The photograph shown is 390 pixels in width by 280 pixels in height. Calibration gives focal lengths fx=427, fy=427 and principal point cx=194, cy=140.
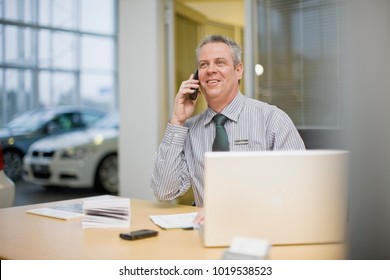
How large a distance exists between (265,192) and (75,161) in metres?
3.76

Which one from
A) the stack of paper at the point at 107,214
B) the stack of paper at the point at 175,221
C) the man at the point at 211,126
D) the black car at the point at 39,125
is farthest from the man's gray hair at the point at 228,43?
the black car at the point at 39,125

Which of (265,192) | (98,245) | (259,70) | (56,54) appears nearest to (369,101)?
(265,192)

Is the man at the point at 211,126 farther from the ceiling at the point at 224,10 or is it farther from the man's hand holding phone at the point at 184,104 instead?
the ceiling at the point at 224,10

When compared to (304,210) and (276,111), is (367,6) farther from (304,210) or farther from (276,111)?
(276,111)

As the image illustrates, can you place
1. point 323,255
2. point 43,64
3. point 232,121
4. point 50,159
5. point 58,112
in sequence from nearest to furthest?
point 323,255 → point 232,121 → point 43,64 → point 50,159 → point 58,112

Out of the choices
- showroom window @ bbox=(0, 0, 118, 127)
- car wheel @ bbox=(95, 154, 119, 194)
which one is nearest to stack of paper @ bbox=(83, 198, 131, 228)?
showroom window @ bbox=(0, 0, 118, 127)

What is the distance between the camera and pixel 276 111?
1.90m

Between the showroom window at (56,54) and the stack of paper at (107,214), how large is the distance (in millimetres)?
1383

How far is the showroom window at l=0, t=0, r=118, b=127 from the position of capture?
284 centimetres

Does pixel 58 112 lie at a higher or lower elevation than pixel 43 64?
lower

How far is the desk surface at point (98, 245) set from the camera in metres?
1.12

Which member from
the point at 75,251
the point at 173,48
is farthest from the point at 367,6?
the point at 173,48

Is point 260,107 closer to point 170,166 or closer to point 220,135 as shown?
point 220,135

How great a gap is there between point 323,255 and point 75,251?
648mm
